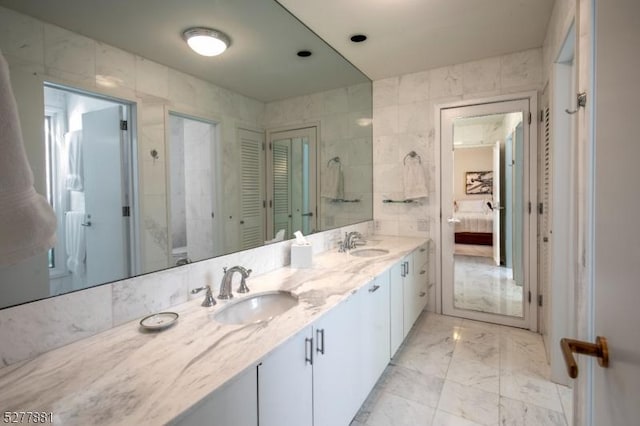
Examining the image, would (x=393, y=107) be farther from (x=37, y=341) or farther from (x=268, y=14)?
(x=37, y=341)

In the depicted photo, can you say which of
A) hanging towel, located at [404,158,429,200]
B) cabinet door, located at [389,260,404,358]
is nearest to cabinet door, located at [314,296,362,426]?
cabinet door, located at [389,260,404,358]

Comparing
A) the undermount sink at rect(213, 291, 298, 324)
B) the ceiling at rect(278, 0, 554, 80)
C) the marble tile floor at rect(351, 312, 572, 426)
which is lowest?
the marble tile floor at rect(351, 312, 572, 426)

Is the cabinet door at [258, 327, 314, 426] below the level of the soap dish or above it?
below

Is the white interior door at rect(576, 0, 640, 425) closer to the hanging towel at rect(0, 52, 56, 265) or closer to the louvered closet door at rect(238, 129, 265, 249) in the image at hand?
the hanging towel at rect(0, 52, 56, 265)

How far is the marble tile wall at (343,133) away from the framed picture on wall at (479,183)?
96 cm

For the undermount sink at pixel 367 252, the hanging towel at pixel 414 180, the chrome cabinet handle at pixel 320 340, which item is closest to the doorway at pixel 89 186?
the chrome cabinet handle at pixel 320 340

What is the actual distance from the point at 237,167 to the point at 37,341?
111cm

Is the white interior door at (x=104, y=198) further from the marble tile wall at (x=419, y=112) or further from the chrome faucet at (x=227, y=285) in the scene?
the marble tile wall at (x=419, y=112)

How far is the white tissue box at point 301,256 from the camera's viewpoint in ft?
6.45

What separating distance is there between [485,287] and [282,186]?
7.39 feet

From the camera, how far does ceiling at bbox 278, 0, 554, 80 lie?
2.05m

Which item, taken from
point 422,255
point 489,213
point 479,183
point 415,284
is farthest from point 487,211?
point 415,284

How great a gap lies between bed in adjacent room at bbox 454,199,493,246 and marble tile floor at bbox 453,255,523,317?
18 cm

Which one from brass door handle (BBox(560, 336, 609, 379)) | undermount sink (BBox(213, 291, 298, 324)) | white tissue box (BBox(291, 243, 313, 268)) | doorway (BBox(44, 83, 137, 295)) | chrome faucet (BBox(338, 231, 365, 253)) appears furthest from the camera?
chrome faucet (BBox(338, 231, 365, 253))
